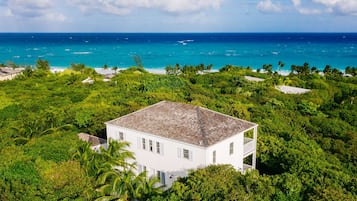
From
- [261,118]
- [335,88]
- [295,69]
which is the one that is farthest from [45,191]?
[295,69]

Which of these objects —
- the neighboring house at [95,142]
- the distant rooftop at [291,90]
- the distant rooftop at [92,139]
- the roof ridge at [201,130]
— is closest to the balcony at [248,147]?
the roof ridge at [201,130]

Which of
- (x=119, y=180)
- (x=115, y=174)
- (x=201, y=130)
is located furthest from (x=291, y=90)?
(x=119, y=180)

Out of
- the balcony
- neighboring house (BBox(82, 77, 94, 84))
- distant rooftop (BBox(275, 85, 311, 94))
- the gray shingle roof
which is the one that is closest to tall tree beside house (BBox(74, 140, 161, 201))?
the gray shingle roof

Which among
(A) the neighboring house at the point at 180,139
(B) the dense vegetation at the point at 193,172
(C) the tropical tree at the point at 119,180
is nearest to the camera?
(B) the dense vegetation at the point at 193,172

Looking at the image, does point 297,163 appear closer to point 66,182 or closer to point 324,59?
point 66,182

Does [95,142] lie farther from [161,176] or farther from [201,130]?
[201,130]

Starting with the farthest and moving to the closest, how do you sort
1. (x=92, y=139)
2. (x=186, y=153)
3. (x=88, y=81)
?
(x=88, y=81)
(x=92, y=139)
(x=186, y=153)

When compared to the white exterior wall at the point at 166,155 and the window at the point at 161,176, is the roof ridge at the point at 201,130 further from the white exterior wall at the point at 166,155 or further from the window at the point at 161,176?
the window at the point at 161,176
